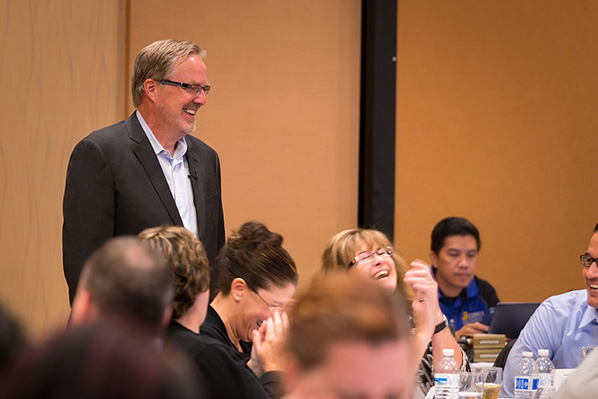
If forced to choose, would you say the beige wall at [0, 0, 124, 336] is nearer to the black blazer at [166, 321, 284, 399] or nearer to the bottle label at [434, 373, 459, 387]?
→ the bottle label at [434, 373, 459, 387]

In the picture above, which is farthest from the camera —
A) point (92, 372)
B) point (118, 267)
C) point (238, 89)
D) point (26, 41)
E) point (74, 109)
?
point (238, 89)

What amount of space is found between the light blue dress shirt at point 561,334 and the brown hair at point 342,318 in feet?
7.78

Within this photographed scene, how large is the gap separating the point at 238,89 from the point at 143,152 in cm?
255

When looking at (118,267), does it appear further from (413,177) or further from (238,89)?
(413,177)

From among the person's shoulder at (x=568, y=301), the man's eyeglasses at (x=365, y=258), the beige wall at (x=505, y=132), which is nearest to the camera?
the man's eyeglasses at (x=365, y=258)

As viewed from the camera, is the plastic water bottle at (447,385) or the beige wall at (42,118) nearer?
the plastic water bottle at (447,385)

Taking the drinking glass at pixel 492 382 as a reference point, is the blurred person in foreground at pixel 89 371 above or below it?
above

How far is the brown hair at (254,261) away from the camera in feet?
9.16

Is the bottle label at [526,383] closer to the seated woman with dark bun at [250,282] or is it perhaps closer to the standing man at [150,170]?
the seated woman with dark bun at [250,282]

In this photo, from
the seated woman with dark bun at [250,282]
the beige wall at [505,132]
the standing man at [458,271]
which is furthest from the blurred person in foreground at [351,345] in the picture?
the beige wall at [505,132]

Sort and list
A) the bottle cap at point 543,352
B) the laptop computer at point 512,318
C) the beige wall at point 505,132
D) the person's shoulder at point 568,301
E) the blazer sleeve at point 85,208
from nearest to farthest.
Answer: the blazer sleeve at point 85,208, the bottle cap at point 543,352, the person's shoulder at point 568,301, the laptop computer at point 512,318, the beige wall at point 505,132

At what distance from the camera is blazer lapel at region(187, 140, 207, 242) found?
3.19 metres

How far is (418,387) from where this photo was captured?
3.10 meters

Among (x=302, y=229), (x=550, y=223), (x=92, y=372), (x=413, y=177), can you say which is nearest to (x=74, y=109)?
(x=302, y=229)
